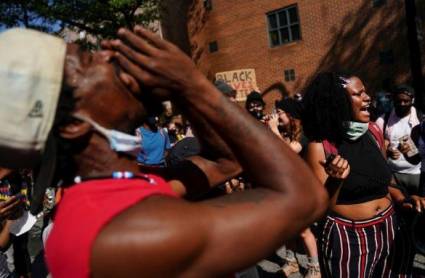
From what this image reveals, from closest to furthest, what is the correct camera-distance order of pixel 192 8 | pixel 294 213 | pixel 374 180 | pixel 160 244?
1. pixel 160 244
2. pixel 294 213
3. pixel 374 180
4. pixel 192 8

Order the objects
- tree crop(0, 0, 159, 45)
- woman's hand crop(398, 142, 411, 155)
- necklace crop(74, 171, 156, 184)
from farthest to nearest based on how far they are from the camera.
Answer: tree crop(0, 0, 159, 45), woman's hand crop(398, 142, 411, 155), necklace crop(74, 171, 156, 184)

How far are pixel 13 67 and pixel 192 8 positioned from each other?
22.4 meters

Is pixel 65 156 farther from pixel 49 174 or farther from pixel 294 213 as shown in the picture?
pixel 294 213

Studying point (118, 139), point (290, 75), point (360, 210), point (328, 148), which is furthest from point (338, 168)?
point (290, 75)

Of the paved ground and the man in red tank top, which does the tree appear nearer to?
the paved ground

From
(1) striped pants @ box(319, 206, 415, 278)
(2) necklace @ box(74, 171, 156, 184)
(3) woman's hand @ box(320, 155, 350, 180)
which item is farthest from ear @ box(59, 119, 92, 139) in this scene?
(1) striped pants @ box(319, 206, 415, 278)

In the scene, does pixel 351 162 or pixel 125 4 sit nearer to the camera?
pixel 351 162

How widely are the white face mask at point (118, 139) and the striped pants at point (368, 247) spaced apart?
1.99 m

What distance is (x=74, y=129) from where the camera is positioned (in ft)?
4.26

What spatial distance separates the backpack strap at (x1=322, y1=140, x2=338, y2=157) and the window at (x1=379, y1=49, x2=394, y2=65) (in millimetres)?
15062

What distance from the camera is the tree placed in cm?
1556

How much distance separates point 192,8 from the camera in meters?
22.7

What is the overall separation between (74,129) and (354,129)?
86.8 inches

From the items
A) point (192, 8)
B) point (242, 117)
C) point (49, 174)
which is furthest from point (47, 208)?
point (192, 8)
